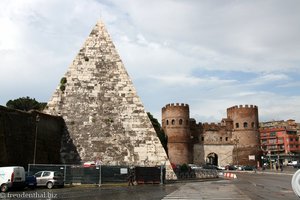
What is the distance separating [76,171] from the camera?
22.9 meters

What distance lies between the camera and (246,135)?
3002 inches

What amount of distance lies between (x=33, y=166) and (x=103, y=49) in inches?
401

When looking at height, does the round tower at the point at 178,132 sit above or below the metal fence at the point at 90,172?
above

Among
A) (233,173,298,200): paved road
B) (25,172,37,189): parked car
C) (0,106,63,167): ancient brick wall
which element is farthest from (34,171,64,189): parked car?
(233,173,298,200): paved road

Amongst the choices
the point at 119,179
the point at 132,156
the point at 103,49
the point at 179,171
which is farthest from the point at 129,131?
the point at 179,171

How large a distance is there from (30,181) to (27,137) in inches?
166

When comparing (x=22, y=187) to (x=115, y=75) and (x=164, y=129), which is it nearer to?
(x=115, y=75)

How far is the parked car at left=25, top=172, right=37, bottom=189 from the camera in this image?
777 inches

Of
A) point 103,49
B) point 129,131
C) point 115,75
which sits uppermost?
point 103,49

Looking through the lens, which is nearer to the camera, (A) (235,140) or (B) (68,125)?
(B) (68,125)

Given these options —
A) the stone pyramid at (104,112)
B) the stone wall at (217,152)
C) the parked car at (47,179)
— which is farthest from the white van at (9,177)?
the stone wall at (217,152)

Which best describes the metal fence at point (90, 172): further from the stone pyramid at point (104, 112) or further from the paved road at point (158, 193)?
the paved road at point (158, 193)

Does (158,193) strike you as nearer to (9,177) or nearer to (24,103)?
(9,177)

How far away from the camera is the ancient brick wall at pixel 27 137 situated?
21672 millimetres
